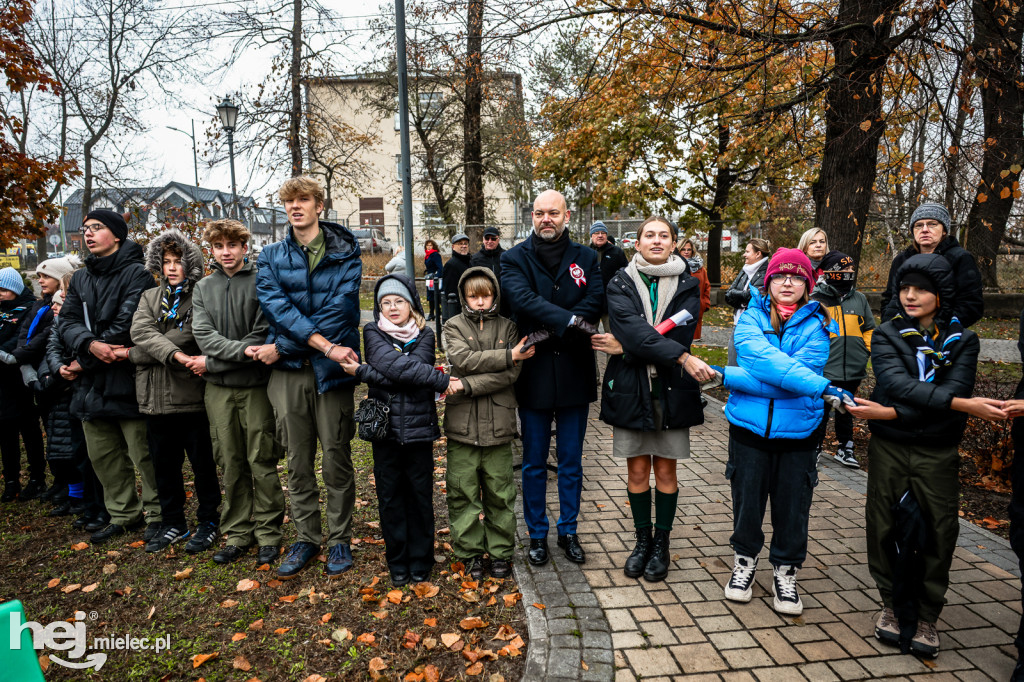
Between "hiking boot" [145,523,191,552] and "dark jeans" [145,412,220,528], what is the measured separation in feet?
0.12

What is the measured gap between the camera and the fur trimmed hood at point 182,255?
4.44m

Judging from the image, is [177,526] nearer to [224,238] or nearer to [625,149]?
[224,238]

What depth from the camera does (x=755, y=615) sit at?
3508 mm

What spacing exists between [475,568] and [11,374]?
14.2ft

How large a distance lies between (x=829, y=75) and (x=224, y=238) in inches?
235

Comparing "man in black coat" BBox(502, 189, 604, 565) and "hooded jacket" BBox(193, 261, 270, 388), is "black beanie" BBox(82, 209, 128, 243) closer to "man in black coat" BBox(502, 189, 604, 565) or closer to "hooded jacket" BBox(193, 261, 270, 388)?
"hooded jacket" BBox(193, 261, 270, 388)

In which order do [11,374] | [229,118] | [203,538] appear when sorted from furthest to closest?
[229,118] → [11,374] → [203,538]

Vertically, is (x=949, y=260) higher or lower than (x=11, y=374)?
higher

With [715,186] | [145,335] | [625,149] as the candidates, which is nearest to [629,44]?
[145,335]

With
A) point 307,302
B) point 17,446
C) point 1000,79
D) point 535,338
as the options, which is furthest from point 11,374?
point 1000,79

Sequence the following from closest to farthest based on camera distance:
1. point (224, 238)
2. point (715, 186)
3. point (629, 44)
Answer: point (224, 238) < point (629, 44) < point (715, 186)

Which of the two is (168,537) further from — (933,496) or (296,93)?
(296,93)

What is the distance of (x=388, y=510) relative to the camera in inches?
153

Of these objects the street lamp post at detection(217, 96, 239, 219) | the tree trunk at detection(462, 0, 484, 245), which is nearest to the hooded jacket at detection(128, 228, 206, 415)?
the street lamp post at detection(217, 96, 239, 219)
